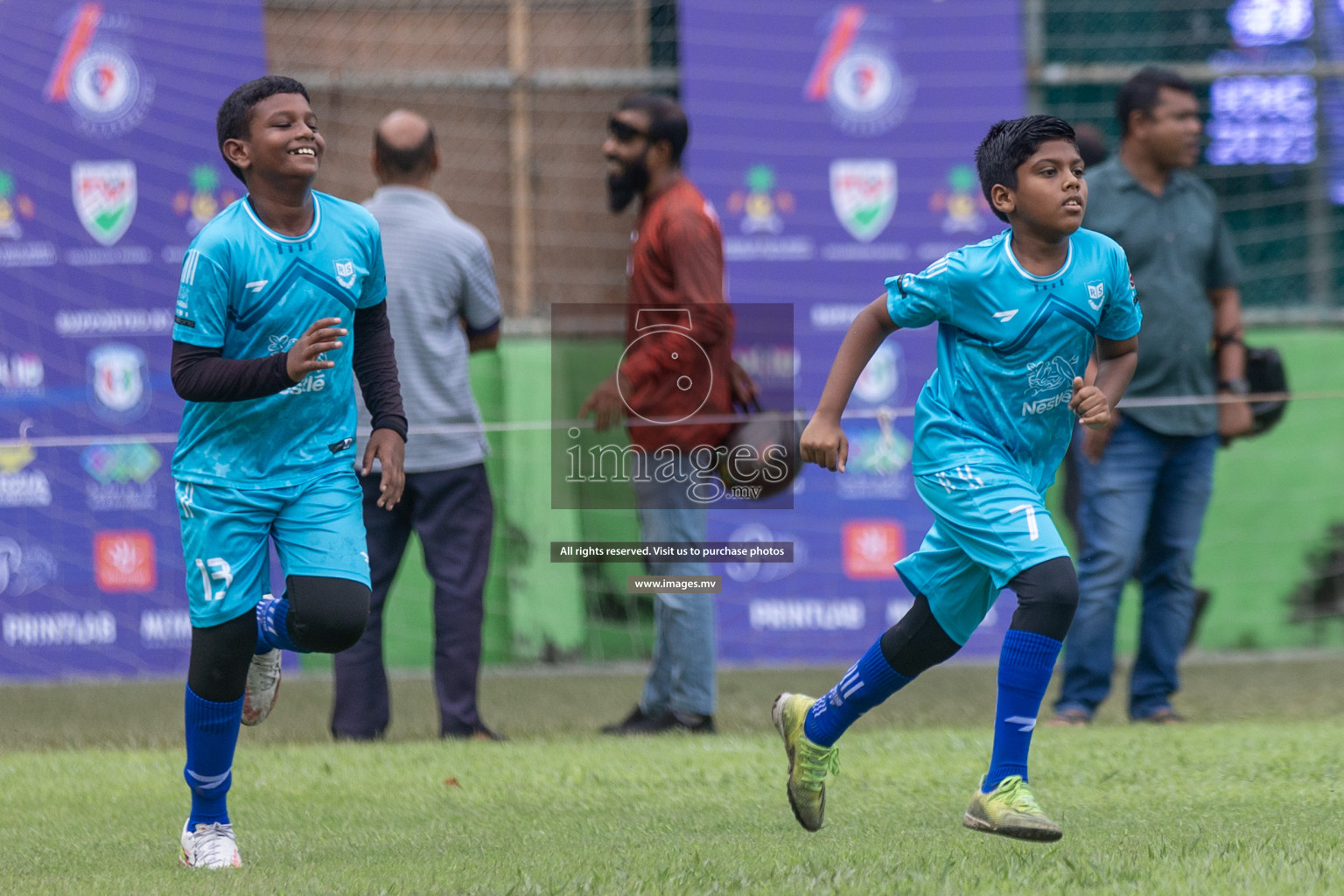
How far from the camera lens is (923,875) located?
3.23 m

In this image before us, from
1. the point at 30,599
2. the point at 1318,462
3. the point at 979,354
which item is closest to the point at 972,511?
the point at 979,354

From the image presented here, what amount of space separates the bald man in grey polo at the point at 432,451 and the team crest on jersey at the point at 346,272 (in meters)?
1.98

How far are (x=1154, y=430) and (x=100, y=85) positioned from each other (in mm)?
5268

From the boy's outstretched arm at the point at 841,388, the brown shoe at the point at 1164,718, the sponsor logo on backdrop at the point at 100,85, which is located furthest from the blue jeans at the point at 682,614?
the sponsor logo on backdrop at the point at 100,85

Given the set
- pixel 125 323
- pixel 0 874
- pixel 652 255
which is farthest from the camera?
pixel 125 323

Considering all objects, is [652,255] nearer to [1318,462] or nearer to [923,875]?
[923,875]

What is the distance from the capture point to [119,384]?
311 inches

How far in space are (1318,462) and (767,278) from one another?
2.94m

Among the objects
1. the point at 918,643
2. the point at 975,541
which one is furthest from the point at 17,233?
the point at 975,541

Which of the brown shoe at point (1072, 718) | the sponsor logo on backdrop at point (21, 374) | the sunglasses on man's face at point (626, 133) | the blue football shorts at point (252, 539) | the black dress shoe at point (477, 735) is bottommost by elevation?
the black dress shoe at point (477, 735)

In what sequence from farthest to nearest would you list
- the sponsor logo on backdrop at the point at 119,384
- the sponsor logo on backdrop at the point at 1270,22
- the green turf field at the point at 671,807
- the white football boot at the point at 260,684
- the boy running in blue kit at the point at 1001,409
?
the sponsor logo on backdrop at the point at 1270,22
the sponsor logo on backdrop at the point at 119,384
the white football boot at the point at 260,684
the boy running in blue kit at the point at 1001,409
the green turf field at the point at 671,807

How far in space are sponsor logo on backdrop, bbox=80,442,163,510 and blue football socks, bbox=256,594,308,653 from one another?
4.21 meters

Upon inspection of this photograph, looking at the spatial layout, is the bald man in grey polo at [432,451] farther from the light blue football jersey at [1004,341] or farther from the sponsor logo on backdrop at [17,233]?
the sponsor logo on backdrop at [17,233]

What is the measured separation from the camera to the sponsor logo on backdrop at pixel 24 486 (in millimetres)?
7969
